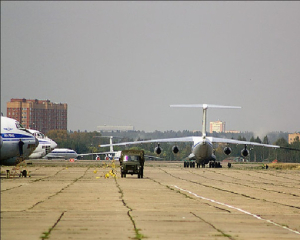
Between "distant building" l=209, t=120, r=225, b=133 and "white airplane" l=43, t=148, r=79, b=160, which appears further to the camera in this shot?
"white airplane" l=43, t=148, r=79, b=160

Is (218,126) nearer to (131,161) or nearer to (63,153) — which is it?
(63,153)

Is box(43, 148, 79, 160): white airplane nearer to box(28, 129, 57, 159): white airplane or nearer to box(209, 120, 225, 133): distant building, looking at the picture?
box(209, 120, 225, 133): distant building

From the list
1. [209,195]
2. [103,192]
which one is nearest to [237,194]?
[209,195]

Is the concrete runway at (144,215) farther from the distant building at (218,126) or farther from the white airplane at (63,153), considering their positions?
the white airplane at (63,153)

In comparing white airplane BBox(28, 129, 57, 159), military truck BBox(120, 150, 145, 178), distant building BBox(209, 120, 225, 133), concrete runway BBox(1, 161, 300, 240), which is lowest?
concrete runway BBox(1, 161, 300, 240)

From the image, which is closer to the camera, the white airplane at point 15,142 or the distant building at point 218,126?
the white airplane at point 15,142

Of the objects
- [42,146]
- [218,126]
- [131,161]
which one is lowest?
[131,161]

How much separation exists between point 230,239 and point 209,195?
22.2 m

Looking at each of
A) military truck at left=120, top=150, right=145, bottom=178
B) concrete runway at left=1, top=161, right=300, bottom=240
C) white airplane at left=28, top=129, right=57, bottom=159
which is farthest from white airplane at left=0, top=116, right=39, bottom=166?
white airplane at left=28, top=129, right=57, bottom=159

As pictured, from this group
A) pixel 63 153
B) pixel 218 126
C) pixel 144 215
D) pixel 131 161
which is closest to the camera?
pixel 144 215

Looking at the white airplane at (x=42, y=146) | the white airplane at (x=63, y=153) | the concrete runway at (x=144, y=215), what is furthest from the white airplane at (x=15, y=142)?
the white airplane at (x=63, y=153)

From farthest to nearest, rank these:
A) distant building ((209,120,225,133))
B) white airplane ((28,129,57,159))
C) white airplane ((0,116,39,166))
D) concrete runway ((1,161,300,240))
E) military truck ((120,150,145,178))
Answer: distant building ((209,120,225,133))
white airplane ((28,129,57,159))
military truck ((120,150,145,178))
white airplane ((0,116,39,166))
concrete runway ((1,161,300,240))

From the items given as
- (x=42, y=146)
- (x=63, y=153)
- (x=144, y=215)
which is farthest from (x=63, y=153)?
(x=144, y=215)

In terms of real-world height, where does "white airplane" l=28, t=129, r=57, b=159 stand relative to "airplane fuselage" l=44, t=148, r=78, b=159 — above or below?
above
